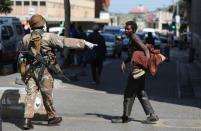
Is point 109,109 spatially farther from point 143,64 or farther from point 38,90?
point 38,90

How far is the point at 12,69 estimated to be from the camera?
27.3m

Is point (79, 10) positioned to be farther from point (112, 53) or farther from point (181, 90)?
point (181, 90)

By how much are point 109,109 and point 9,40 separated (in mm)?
12858

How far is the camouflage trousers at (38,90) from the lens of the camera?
1045 cm

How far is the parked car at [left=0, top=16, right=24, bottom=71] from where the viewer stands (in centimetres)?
2500

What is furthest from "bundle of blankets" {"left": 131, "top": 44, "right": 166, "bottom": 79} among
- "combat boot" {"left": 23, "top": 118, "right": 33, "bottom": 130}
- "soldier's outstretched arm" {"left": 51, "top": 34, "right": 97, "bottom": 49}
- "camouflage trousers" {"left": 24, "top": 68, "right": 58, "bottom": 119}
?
"combat boot" {"left": 23, "top": 118, "right": 33, "bottom": 130}

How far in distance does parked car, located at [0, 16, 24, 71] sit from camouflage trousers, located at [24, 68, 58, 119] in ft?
45.7

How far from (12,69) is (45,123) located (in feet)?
53.7

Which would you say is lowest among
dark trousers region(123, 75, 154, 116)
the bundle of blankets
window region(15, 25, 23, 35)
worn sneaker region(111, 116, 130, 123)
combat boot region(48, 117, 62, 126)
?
worn sneaker region(111, 116, 130, 123)

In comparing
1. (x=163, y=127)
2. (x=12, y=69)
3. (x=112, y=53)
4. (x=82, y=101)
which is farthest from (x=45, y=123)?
(x=112, y=53)

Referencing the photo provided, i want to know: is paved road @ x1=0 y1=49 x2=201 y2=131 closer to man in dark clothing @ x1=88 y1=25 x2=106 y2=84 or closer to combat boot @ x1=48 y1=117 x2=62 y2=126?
combat boot @ x1=48 y1=117 x2=62 y2=126

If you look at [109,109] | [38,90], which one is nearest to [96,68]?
[109,109]

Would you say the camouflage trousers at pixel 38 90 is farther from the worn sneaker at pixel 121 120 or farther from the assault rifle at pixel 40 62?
the worn sneaker at pixel 121 120

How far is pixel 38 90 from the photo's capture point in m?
10.8
